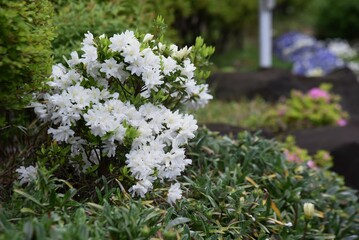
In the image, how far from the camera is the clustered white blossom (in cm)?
281

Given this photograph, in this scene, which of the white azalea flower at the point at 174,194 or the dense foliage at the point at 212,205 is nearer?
the dense foliage at the point at 212,205

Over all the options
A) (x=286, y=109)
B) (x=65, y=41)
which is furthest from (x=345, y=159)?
(x=65, y=41)

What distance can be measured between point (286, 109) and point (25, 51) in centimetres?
421

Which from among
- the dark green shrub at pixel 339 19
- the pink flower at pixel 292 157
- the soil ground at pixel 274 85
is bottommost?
the pink flower at pixel 292 157

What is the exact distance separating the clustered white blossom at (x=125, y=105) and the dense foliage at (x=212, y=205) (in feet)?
0.56

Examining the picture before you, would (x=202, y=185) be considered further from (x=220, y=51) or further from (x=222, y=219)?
(x=220, y=51)

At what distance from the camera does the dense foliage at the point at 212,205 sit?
2.46m

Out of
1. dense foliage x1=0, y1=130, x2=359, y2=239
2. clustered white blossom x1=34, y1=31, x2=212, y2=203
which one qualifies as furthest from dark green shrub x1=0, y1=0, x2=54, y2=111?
dense foliage x1=0, y1=130, x2=359, y2=239

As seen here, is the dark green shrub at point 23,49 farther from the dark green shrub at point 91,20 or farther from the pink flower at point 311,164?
the pink flower at point 311,164

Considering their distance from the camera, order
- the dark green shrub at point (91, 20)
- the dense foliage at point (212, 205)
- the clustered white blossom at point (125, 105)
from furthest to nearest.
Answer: the dark green shrub at point (91, 20) → the clustered white blossom at point (125, 105) → the dense foliage at point (212, 205)

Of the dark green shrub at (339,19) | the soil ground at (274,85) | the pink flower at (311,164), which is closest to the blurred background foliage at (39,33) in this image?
the soil ground at (274,85)

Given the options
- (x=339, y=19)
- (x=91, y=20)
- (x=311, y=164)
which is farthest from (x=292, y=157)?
(x=339, y=19)

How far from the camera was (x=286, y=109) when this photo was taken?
6.48 metres

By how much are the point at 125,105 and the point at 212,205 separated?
68 centimetres
